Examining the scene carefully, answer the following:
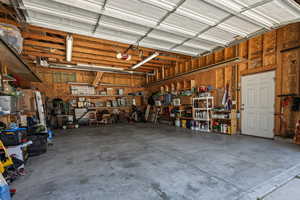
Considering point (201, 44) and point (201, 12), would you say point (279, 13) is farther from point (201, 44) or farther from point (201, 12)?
point (201, 44)

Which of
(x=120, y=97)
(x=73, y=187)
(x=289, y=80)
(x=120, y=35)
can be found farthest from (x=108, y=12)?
(x=120, y=97)

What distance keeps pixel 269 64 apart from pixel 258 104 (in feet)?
4.44

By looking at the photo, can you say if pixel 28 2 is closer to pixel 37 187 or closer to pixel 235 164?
pixel 37 187

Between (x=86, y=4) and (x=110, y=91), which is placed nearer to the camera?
(x=86, y=4)

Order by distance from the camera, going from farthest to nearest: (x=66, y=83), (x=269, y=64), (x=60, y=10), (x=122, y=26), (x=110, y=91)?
(x=110, y=91) → (x=66, y=83) → (x=269, y=64) → (x=122, y=26) → (x=60, y=10)

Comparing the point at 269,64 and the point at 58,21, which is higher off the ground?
the point at 58,21

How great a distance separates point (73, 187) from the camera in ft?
6.20

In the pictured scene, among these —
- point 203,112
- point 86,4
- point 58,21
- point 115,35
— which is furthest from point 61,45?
point 203,112

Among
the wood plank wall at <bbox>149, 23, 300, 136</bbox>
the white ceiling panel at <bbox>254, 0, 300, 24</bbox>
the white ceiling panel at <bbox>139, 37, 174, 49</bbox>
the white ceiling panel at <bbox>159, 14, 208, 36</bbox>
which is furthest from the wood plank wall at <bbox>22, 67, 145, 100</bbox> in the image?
the white ceiling panel at <bbox>254, 0, 300, 24</bbox>

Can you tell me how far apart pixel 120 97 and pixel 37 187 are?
8409 millimetres

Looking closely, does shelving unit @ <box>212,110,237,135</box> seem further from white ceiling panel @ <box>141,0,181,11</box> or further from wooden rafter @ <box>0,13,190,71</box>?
white ceiling panel @ <box>141,0,181,11</box>

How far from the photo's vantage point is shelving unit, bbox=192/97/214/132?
19.1 feet

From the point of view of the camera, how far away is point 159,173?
2236mm

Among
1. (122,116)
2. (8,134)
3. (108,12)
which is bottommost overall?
(122,116)
